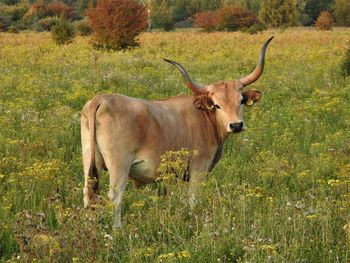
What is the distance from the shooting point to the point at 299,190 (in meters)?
6.95

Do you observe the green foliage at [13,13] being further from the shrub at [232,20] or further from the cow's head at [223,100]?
the cow's head at [223,100]

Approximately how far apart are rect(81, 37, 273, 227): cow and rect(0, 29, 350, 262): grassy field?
0.28 meters

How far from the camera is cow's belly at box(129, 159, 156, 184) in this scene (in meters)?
5.73

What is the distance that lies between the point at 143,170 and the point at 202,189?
0.60 meters

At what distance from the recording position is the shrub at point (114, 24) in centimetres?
2475

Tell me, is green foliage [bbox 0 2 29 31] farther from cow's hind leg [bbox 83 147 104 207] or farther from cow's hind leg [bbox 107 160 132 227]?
cow's hind leg [bbox 107 160 132 227]

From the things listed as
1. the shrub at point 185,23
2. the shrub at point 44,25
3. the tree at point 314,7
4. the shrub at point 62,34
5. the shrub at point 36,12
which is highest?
the shrub at point 62,34

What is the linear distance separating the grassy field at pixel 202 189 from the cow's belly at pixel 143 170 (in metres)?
0.22

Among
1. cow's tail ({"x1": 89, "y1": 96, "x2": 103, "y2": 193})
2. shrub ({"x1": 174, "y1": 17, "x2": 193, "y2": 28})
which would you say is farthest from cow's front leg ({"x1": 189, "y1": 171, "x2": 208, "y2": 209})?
shrub ({"x1": 174, "y1": 17, "x2": 193, "y2": 28})

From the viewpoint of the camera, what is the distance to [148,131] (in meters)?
5.79

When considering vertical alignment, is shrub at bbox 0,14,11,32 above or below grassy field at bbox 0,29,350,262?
below

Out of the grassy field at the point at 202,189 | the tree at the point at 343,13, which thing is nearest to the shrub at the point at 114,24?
the grassy field at the point at 202,189

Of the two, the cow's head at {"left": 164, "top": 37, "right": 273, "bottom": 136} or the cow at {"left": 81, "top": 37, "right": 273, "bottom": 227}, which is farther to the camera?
the cow's head at {"left": 164, "top": 37, "right": 273, "bottom": 136}

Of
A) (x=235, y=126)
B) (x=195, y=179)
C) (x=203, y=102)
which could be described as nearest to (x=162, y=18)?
(x=203, y=102)
